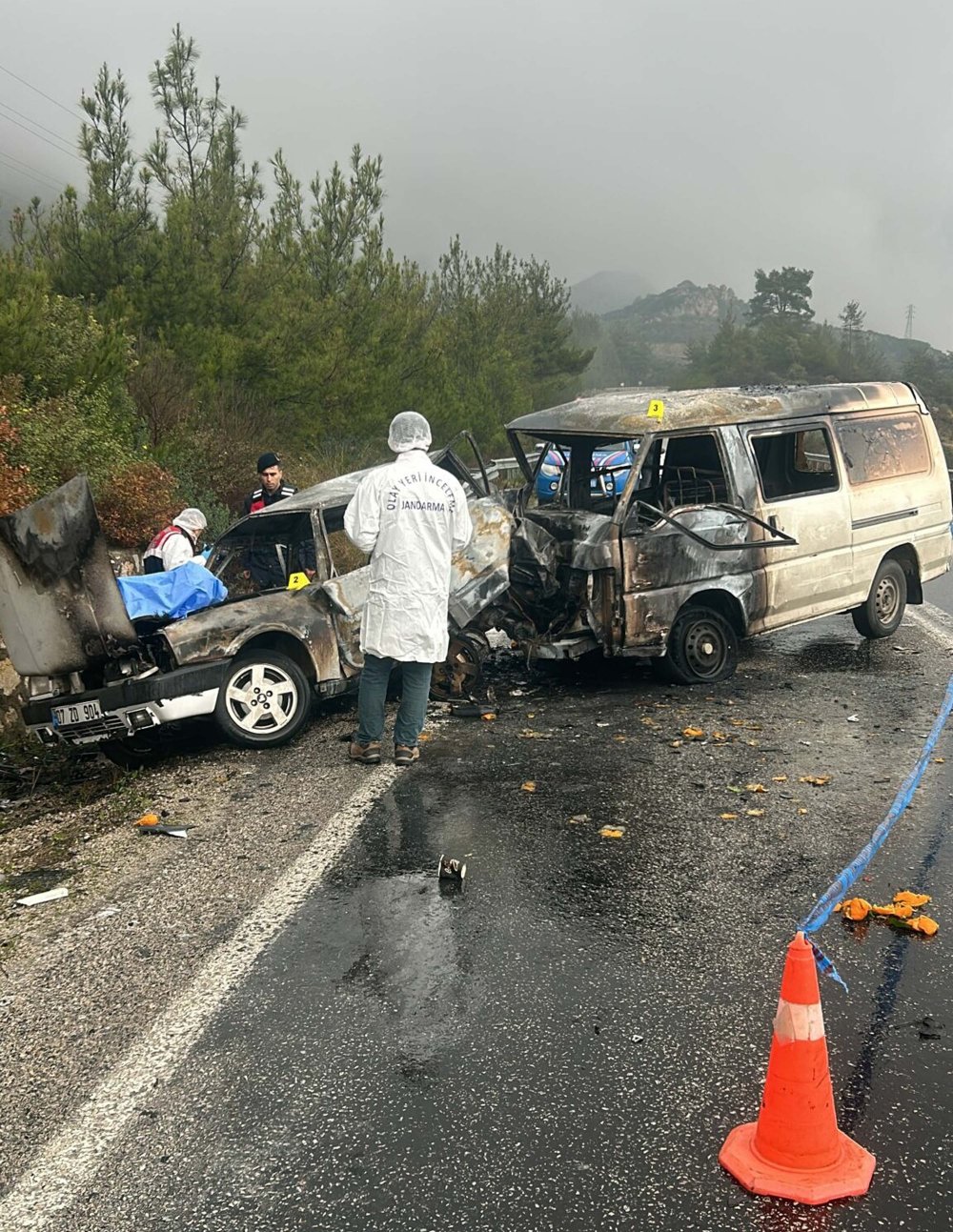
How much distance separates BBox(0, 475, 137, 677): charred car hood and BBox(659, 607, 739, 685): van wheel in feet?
12.9

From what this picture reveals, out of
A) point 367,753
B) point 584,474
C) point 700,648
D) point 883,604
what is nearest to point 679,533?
point 700,648

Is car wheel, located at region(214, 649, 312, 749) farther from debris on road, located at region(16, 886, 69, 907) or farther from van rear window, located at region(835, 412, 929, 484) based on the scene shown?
van rear window, located at region(835, 412, 929, 484)

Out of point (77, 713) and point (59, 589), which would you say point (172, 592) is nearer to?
point (59, 589)

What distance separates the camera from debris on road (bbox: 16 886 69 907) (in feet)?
15.6

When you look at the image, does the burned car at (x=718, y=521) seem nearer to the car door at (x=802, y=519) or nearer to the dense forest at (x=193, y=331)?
the car door at (x=802, y=519)

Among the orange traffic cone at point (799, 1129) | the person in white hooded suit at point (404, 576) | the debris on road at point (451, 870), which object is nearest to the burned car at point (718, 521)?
the person in white hooded suit at point (404, 576)

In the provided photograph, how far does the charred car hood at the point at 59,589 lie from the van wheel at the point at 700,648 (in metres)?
3.95

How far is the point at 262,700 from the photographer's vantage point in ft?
23.2

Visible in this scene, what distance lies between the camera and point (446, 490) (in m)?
6.65

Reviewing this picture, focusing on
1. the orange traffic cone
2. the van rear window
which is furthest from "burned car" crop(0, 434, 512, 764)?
the orange traffic cone

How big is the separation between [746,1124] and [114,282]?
14352 millimetres

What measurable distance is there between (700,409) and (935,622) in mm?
4221

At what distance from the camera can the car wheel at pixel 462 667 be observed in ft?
26.5

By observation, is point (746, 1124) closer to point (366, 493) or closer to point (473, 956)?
point (473, 956)
